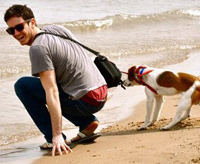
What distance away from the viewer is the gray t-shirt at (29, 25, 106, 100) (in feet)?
16.5

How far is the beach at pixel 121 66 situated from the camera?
5168 millimetres

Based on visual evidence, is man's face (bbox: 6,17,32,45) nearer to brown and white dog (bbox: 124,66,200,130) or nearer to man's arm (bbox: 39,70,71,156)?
man's arm (bbox: 39,70,71,156)

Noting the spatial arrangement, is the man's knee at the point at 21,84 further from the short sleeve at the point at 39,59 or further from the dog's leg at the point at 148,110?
the dog's leg at the point at 148,110

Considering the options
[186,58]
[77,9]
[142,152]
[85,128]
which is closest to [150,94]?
[85,128]

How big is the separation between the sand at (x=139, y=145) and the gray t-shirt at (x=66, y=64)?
0.68 m

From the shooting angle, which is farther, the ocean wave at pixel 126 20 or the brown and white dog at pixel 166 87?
the ocean wave at pixel 126 20

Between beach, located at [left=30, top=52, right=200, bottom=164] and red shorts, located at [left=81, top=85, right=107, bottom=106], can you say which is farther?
red shorts, located at [left=81, top=85, right=107, bottom=106]

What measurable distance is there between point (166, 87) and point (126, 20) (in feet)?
41.4

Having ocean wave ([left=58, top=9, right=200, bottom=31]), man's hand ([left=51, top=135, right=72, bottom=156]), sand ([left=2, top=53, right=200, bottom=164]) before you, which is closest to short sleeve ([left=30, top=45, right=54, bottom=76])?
man's hand ([left=51, top=135, right=72, bottom=156])

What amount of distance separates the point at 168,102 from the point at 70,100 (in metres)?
2.70

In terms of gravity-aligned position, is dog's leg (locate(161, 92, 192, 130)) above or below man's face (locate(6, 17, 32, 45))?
below

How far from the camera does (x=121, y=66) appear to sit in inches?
445

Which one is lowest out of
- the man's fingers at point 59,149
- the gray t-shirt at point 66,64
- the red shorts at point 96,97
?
the man's fingers at point 59,149

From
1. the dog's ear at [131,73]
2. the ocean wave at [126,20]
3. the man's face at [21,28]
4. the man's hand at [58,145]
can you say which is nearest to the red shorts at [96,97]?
the man's hand at [58,145]
